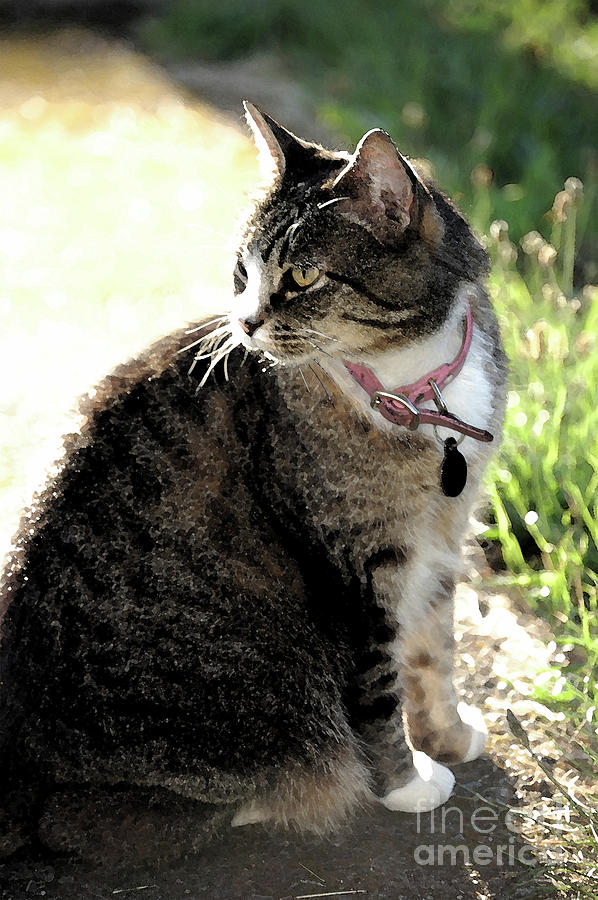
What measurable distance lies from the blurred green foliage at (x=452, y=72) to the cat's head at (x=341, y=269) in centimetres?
213

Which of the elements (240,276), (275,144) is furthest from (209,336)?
(275,144)

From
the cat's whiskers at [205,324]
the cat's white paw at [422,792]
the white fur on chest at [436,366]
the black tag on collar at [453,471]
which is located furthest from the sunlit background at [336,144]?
the black tag on collar at [453,471]

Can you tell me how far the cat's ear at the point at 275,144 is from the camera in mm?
2033

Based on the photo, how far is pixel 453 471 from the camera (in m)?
2.09

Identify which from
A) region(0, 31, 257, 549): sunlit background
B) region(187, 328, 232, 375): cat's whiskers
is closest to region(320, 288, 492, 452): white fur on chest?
region(187, 328, 232, 375): cat's whiskers

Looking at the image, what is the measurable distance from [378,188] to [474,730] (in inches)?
51.5

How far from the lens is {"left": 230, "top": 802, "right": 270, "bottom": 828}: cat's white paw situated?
7.27 ft

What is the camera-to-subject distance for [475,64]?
594 centimetres

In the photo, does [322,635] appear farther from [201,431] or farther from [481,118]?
[481,118]

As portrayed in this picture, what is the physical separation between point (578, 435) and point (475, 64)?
3612 mm

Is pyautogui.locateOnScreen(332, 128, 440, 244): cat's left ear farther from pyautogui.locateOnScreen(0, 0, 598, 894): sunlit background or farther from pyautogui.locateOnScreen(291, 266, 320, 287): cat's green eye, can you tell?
pyautogui.locateOnScreen(0, 0, 598, 894): sunlit background

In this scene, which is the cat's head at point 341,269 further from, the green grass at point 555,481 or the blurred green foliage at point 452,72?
the blurred green foliage at point 452,72

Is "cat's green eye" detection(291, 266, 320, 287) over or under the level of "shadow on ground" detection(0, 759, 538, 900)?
over

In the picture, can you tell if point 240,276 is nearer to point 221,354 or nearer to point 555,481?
point 221,354
